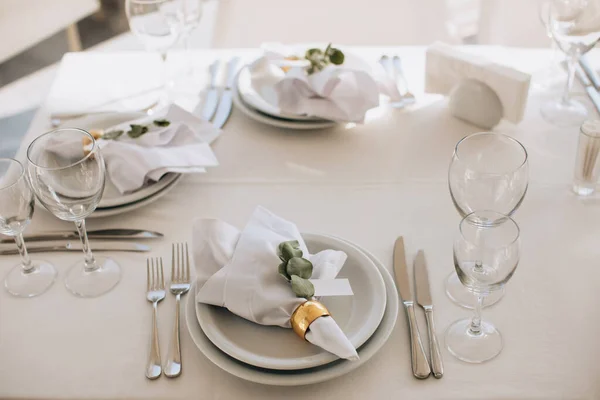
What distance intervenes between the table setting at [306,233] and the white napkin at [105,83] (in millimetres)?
10

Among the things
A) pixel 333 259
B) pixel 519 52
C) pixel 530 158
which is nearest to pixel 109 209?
pixel 333 259

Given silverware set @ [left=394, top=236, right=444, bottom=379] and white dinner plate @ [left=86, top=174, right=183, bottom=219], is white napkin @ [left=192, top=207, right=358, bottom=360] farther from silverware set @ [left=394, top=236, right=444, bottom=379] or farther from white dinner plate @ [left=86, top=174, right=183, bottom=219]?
white dinner plate @ [left=86, top=174, right=183, bottom=219]

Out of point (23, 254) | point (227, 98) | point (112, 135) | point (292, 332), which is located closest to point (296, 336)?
point (292, 332)

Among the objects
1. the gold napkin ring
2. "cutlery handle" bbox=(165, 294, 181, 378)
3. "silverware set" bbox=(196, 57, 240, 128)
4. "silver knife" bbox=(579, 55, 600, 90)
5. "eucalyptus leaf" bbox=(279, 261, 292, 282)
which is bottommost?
"cutlery handle" bbox=(165, 294, 181, 378)

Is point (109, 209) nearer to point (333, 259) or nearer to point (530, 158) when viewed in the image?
point (333, 259)

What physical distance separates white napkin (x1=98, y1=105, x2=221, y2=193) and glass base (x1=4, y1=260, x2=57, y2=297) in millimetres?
175

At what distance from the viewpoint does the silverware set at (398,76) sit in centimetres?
140

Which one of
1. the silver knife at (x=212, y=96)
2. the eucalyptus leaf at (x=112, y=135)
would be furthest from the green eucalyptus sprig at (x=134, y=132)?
the silver knife at (x=212, y=96)

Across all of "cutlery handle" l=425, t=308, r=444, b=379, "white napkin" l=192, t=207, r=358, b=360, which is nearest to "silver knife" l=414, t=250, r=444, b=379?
"cutlery handle" l=425, t=308, r=444, b=379

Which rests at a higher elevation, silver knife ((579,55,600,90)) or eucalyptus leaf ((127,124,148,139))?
eucalyptus leaf ((127,124,148,139))

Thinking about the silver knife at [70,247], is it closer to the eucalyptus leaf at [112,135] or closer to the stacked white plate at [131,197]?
the stacked white plate at [131,197]

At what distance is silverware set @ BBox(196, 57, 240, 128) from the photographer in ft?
4.54

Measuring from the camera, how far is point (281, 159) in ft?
4.19

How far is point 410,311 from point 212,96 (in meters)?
0.70
